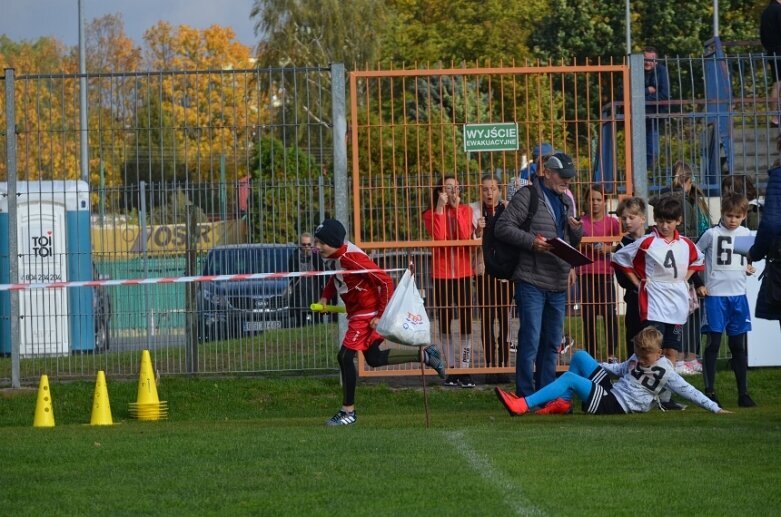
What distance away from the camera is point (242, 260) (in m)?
14.6

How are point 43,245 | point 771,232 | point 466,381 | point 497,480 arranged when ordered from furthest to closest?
point 43,245 → point 466,381 → point 771,232 → point 497,480

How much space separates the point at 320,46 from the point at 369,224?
45.1 m

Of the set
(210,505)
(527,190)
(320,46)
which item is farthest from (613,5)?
(210,505)

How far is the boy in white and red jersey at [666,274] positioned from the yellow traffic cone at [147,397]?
4460 millimetres

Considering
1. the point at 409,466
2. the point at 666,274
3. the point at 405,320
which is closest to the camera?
the point at 409,466

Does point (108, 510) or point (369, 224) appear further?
point (369, 224)

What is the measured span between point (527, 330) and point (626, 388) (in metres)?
0.91

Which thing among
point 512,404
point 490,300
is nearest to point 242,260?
point 490,300

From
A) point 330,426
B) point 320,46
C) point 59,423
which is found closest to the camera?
point 330,426

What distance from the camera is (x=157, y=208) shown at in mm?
14617

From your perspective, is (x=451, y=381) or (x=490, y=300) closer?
(x=490, y=300)

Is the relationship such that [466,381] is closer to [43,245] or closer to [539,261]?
[539,261]

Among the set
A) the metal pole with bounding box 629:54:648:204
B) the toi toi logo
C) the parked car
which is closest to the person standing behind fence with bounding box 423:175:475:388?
the parked car

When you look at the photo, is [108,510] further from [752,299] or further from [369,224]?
[752,299]
